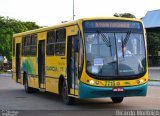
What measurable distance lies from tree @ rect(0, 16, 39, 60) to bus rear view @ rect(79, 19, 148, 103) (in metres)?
72.2

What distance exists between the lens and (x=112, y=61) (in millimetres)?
15742

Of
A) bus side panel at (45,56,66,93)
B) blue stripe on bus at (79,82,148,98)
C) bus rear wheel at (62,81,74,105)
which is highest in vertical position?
bus side panel at (45,56,66,93)

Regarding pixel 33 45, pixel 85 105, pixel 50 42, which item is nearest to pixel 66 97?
pixel 85 105

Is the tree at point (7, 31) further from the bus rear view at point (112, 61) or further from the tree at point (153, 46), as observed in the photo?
the bus rear view at point (112, 61)

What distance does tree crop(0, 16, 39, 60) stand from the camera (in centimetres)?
8788

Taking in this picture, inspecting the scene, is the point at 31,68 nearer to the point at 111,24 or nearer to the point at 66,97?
the point at 66,97

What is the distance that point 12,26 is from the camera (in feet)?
305

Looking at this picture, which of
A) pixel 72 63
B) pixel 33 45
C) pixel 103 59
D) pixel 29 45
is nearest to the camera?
pixel 103 59

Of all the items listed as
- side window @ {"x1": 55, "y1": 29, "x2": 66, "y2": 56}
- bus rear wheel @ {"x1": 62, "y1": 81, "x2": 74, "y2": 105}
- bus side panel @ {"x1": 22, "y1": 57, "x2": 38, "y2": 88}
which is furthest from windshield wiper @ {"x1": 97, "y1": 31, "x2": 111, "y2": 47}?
bus side panel @ {"x1": 22, "y1": 57, "x2": 38, "y2": 88}

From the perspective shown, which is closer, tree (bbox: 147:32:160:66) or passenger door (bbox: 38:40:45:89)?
passenger door (bbox: 38:40:45:89)

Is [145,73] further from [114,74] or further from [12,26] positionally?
[12,26]

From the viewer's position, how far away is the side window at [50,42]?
1917cm

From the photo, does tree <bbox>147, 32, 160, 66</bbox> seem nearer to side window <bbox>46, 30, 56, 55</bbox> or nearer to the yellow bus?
side window <bbox>46, 30, 56, 55</bbox>

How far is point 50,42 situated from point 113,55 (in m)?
4.40
